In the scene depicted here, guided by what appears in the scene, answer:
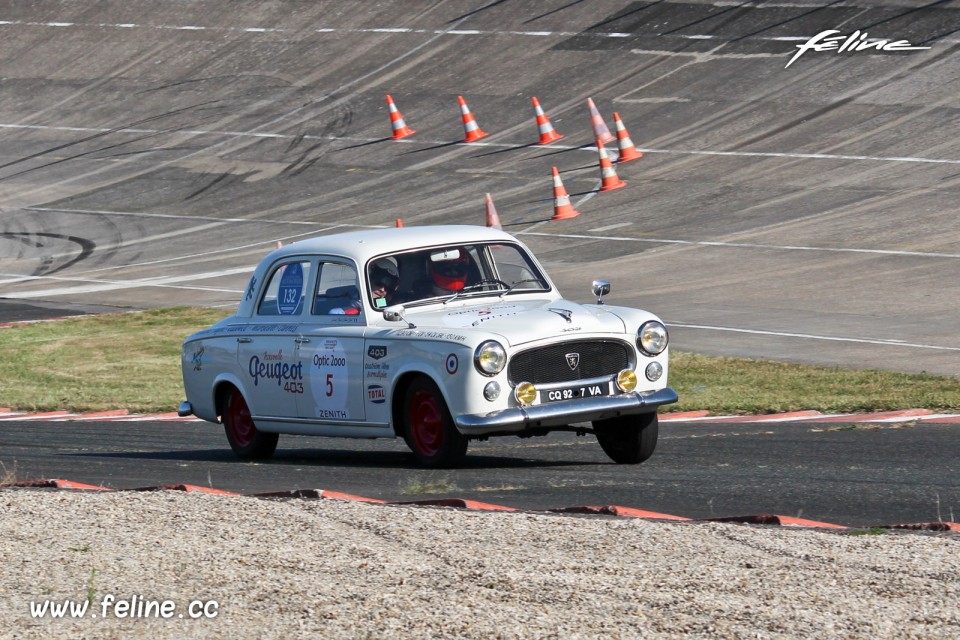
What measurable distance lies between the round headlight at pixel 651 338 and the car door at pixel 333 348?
189 centimetres

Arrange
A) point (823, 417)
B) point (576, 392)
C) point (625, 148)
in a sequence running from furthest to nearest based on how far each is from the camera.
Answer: point (625, 148) → point (823, 417) → point (576, 392)

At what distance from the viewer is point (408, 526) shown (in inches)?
323

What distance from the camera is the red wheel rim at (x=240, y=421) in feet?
40.8

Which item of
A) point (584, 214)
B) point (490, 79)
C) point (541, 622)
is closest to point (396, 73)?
point (490, 79)

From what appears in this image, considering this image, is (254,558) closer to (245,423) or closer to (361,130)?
(245,423)

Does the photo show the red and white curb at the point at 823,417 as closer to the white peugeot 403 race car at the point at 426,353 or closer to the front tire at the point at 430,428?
the white peugeot 403 race car at the point at 426,353

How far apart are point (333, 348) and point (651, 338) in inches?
87.0

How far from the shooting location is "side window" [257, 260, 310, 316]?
11906 mm

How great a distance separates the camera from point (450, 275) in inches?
454

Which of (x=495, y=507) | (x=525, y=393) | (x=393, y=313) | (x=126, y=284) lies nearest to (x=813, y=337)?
(x=393, y=313)

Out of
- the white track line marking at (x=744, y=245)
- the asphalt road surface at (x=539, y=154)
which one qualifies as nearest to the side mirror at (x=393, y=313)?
the asphalt road surface at (x=539, y=154)

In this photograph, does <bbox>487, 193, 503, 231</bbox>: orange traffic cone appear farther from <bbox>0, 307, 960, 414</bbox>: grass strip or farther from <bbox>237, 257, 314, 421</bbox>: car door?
<bbox>237, 257, 314, 421</bbox>: car door

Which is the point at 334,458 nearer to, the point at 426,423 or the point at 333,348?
the point at 333,348

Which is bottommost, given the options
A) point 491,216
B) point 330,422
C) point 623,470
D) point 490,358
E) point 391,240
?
point 623,470
